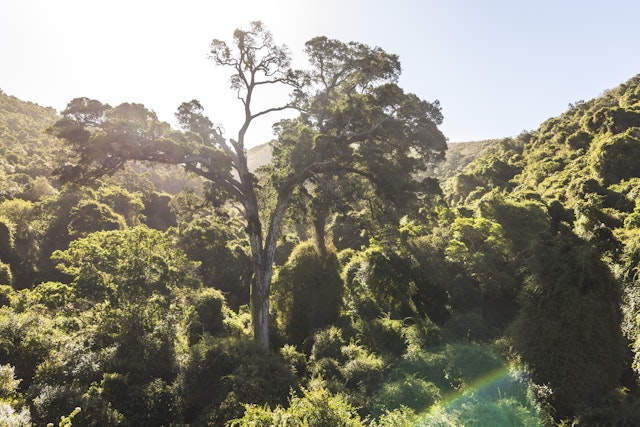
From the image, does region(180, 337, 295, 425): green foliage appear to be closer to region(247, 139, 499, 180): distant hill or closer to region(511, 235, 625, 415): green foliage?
region(511, 235, 625, 415): green foliage

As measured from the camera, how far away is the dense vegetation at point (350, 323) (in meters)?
9.58

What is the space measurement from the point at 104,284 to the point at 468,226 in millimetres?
19536

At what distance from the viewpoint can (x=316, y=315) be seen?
57.8 feet

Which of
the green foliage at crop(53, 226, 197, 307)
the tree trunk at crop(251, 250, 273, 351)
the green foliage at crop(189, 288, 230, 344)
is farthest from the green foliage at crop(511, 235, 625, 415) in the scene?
the green foliage at crop(189, 288, 230, 344)

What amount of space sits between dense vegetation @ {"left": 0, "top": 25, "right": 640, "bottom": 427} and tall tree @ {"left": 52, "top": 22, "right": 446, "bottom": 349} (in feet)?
0.85

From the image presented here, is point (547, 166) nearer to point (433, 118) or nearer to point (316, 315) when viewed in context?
point (433, 118)

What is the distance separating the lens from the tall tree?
46.5 ft

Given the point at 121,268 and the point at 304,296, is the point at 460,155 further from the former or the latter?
the point at 121,268

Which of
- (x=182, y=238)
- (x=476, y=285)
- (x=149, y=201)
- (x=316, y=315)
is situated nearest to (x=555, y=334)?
(x=476, y=285)

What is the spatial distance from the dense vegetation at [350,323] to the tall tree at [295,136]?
26 cm

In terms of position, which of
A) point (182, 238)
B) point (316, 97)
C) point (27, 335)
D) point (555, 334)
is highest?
point (316, 97)

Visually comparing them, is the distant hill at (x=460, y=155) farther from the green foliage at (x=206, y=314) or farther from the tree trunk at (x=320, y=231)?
the green foliage at (x=206, y=314)

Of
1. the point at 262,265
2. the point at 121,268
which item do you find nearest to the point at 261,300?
the point at 262,265

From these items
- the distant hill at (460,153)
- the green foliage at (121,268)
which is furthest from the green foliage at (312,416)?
the distant hill at (460,153)
